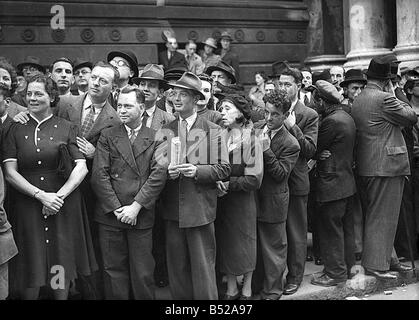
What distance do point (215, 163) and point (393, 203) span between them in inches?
83.3

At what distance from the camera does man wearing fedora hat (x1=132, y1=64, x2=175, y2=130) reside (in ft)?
19.1

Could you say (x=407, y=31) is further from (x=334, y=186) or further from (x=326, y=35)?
(x=334, y=186)

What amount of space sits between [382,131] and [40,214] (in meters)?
3.30

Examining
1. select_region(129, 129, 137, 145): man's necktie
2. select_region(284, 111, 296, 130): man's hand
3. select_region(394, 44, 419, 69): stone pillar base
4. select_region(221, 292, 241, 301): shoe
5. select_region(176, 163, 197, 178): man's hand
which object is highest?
select_region(394, 44, 419, 69): stone pillar base

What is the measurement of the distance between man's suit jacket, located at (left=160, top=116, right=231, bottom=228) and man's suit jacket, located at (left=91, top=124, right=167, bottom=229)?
159 millimetres

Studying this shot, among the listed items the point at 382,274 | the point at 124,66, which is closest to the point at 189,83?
the point at 124,66

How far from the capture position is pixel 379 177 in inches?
247

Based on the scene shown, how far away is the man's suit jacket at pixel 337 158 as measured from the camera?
611cm

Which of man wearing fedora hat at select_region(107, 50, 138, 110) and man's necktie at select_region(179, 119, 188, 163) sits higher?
man wearing fedora hat at select_region(107, 50, 138, 110)

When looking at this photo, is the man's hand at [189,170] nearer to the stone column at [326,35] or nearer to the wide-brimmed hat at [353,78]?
Result: the wide-brimmed hat at [353,78]

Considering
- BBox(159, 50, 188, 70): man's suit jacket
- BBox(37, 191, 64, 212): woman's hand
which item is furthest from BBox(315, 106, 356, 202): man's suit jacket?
BBox(159, 50, 188, 70): man's suit jacket

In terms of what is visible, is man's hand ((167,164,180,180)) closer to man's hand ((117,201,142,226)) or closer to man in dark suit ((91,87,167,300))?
man in dark suit ((91,87,167,300))
